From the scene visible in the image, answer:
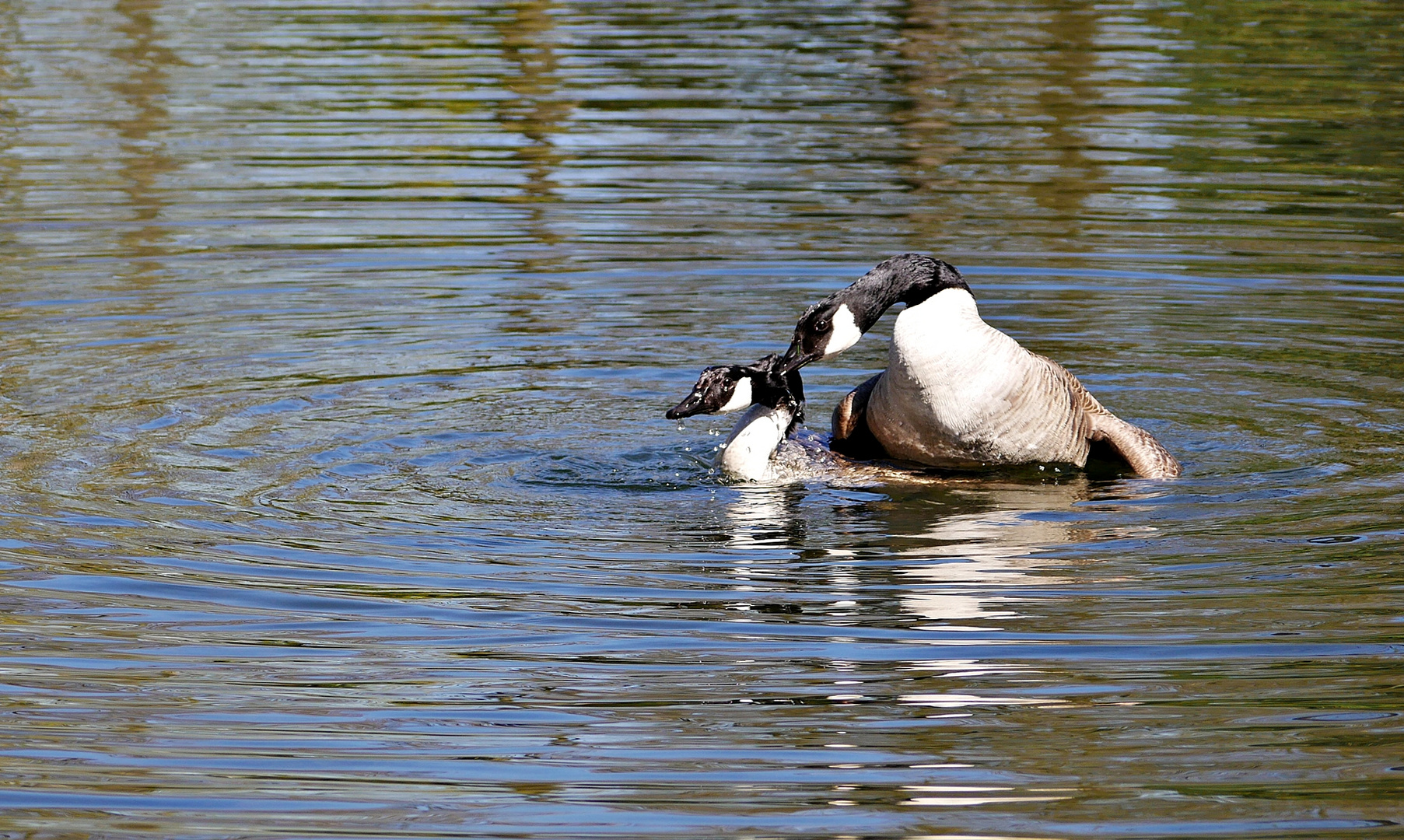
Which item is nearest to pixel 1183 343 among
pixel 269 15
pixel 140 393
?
pixel 140 393

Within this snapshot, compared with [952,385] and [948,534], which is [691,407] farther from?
[948,534]

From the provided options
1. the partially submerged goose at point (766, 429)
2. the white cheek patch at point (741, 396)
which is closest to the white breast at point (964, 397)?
the partially submerged goose at point (766, 429)

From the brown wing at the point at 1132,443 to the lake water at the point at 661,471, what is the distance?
6.0 inches

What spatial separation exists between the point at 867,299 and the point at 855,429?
114 cm

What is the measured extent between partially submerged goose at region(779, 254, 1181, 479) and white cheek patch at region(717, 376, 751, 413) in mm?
305

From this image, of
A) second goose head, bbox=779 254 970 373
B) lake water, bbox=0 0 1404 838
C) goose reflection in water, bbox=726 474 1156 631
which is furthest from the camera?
second goose head, bbox=779 254 970 373

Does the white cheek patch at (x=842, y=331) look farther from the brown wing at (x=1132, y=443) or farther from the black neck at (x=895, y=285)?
the brown wing at (x=1132, y=443)

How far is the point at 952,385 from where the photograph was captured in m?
9.16

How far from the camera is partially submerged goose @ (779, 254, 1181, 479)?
910 cm

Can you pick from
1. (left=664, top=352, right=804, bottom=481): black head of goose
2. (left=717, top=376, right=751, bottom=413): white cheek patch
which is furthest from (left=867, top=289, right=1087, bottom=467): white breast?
(left=717, top=376, right=751, bottom=413): white cheek patch

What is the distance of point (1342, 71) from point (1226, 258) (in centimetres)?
863

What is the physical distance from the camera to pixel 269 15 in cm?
2689

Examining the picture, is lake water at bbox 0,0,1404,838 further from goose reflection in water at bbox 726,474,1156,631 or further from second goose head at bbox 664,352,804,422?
second goose head at bbox 664,352,804,422

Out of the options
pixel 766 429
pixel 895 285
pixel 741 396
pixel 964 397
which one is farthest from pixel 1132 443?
pixel 741 396
